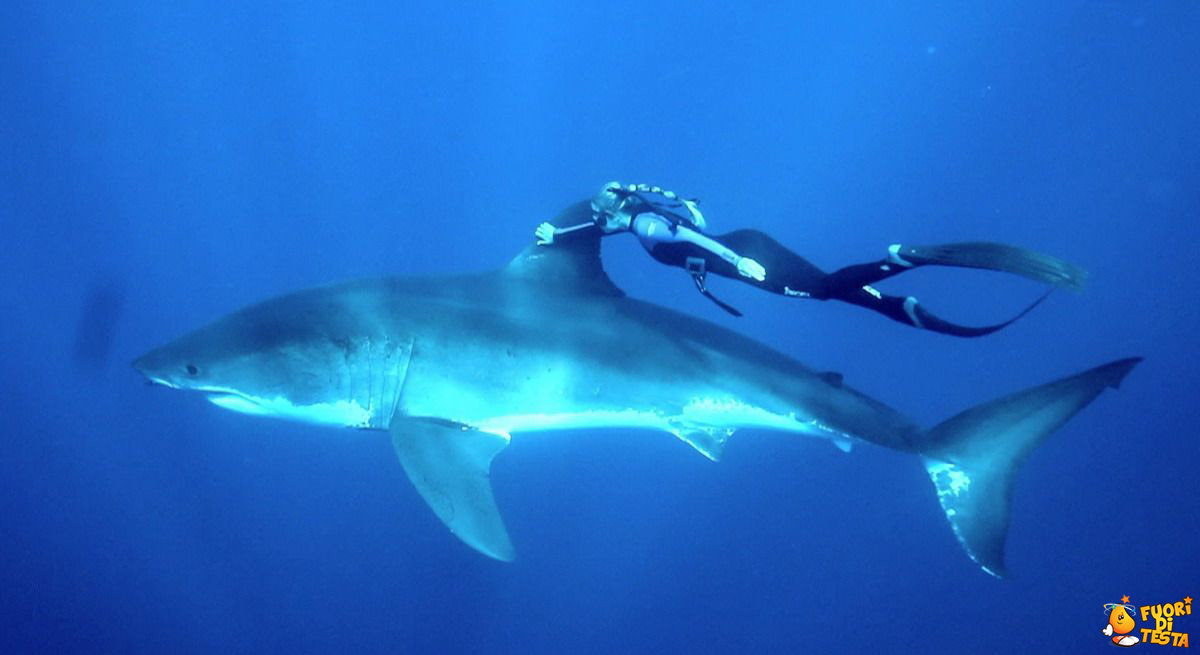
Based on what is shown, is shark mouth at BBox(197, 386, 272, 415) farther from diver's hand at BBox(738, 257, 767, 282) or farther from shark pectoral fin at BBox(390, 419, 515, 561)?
diver's hand at BBox(738, 257, 767, 282)

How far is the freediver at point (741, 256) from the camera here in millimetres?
5271

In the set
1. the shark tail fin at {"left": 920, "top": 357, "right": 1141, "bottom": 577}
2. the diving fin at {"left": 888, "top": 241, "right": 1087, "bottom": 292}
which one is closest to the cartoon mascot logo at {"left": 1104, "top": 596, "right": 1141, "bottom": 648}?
the shark tail fin at {"left": 920, "top": 357, "right": 1141, "bottom": 577}

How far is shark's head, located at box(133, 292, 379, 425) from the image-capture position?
4.98 meters

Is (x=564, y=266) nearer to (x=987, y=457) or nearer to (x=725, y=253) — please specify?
(x=725, y=253)

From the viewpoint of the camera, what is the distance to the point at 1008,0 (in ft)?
54.6

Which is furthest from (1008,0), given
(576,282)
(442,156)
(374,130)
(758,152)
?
(576,282)

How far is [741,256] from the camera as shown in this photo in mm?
5609

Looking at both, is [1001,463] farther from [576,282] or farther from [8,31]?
[8,31]

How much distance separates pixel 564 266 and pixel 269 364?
7.94ft

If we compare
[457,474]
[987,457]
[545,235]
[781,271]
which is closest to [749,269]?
[781,271]

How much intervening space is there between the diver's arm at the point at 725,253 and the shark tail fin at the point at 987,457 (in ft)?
6.10

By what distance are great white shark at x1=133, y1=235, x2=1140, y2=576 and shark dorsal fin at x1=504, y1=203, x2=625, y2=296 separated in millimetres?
12

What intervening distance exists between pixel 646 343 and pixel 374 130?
1245 centimetres

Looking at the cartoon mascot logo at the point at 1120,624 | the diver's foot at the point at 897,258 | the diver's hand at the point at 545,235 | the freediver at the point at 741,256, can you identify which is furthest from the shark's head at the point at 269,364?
the cartoon mascot logo at the point at 1120,624
